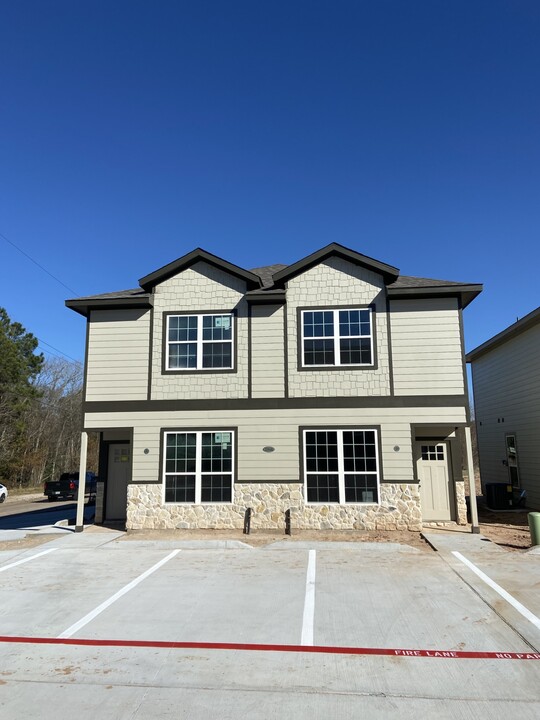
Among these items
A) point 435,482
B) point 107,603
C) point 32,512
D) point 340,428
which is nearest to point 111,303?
point 340,428

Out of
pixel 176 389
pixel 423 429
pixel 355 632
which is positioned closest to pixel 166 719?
pixel 355 632

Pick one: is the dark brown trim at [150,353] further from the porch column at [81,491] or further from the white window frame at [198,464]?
the porch column at [81,491]

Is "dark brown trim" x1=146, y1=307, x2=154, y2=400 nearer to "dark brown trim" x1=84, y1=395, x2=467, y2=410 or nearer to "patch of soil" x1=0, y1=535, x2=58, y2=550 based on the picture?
"dark brown trim" x1=84, y1=395, x2=467, y2=410

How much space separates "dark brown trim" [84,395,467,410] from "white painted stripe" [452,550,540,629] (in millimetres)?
4305

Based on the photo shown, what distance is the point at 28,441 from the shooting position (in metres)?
38.0

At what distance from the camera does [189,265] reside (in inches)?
580

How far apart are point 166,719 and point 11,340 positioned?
37717mm

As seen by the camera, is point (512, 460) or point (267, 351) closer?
point (267, 351)

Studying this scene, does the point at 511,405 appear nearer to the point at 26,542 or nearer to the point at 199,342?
the point at 199,342

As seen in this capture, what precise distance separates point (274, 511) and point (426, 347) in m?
6.15

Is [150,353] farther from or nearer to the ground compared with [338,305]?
nearer to the ground

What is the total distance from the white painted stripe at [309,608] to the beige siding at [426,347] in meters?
5.90

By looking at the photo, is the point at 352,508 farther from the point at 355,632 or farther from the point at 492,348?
the point at 492,348

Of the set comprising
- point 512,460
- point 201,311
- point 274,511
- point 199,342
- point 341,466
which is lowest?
point 274,511
